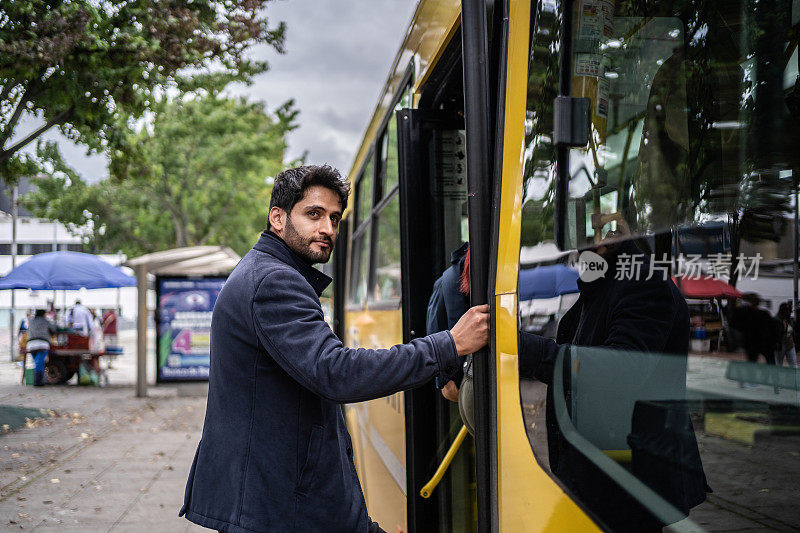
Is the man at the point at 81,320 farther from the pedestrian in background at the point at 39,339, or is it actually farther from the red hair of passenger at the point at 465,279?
the red hair of passenger at the point at 465,279

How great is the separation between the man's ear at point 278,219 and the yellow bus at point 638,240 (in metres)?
0.69

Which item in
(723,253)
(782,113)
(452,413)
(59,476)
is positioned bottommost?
(59,476)

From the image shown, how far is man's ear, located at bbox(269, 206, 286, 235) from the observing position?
254 cm

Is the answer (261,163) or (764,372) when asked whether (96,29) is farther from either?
(261,163)

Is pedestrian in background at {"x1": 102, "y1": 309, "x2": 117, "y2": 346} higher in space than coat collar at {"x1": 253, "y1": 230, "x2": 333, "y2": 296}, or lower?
lower

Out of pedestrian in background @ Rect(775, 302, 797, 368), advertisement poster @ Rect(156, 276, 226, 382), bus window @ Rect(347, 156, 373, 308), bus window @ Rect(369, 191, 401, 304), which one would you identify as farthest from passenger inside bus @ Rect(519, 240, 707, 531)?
advertisement poster @ Rect(156, 276, 226, 382)

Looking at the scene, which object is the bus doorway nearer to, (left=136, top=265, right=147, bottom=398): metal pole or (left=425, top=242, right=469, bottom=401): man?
(left=425, top=242, right=469, bottom=401): man

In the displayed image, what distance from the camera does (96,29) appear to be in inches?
353

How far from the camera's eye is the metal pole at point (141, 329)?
13.9 meters

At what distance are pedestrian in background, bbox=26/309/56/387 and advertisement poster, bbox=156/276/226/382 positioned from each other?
2303mm

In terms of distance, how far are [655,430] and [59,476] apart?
24.9 feet

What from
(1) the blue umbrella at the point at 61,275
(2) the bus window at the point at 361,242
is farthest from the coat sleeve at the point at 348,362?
(1) the blue umbrella at the point at 61,275

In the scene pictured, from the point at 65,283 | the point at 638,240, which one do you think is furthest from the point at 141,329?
the point at 638,240

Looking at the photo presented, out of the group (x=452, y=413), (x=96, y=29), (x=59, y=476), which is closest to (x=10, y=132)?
(x=96, y=29)
